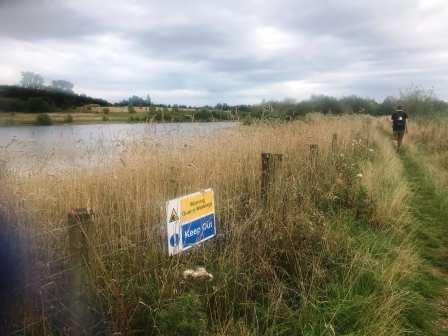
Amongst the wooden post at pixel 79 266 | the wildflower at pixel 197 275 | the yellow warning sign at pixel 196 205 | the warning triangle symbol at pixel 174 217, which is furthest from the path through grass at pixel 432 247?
the wooden post at pixel 79 266

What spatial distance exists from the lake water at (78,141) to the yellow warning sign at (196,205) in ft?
9.60

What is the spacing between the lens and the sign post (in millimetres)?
2531

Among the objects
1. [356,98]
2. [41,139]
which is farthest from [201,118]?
[356,98]

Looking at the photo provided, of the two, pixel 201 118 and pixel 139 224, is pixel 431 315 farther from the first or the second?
pixel 201 118

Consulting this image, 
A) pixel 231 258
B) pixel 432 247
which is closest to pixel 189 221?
pixel 231 258

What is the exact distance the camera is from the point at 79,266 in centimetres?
226

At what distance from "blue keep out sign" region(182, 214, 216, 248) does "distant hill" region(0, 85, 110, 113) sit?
118cm

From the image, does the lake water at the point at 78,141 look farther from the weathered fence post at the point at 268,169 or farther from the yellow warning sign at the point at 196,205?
the yellow warning sign at the point at 196,205

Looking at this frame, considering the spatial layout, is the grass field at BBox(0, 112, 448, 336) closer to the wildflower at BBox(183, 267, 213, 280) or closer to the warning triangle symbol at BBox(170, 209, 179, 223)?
the wildflower at BBox(183, 267, 213, 280)

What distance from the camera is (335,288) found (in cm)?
310

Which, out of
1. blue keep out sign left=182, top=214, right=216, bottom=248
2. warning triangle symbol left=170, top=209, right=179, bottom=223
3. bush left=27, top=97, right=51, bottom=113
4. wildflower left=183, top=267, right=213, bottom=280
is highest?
bush left=27, top=97, right=51, bottom=113

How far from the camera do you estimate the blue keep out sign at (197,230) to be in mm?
2672

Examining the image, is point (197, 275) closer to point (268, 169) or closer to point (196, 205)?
point (196, 205)

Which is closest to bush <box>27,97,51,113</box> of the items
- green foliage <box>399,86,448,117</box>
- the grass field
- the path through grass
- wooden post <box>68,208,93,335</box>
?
wooden post <box>68,208,93,335</box>
